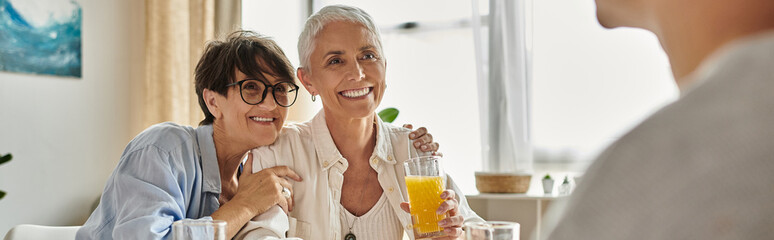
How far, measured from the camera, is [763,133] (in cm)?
23

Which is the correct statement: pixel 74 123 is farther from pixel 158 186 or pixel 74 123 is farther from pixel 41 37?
pixel 158 186

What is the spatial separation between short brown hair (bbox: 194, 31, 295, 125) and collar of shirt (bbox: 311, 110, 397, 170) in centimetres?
17

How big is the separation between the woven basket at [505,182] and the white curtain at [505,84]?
24 cm

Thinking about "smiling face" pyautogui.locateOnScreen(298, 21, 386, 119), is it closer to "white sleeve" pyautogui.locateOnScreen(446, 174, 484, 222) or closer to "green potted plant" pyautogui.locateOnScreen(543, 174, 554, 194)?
"white sleeve" pyautogui.locateOnScreen(446, 174, 484, 222)

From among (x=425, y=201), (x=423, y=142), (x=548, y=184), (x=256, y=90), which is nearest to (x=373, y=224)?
(x=423, y=142)

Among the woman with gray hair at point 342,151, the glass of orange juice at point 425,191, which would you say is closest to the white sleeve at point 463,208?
the woman with gray hair at point 342,151

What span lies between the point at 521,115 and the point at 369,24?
7.19 ft

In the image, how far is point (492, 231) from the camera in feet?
3.23

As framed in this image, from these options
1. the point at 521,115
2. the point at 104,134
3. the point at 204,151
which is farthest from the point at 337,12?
the point at 104,134

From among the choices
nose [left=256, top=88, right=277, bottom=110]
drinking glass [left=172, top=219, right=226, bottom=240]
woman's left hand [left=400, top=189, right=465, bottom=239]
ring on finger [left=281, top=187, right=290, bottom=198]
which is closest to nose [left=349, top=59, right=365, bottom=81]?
nose [left=256, top=88, right=277, bottom=110]

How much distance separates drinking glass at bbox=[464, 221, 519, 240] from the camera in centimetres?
98

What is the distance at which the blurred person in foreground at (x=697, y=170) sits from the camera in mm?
233

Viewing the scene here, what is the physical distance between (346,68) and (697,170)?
1819 mm

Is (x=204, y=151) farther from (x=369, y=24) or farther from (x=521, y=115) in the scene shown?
(x=521, y=115)
